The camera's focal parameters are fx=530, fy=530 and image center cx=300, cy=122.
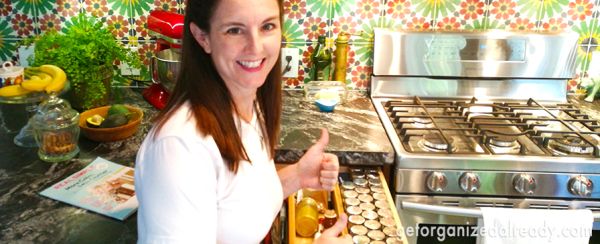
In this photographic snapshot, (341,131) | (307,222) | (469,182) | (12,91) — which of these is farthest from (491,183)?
(12,91)

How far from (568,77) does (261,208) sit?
1649 millimetres

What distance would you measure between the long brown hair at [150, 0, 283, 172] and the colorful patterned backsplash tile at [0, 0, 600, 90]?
1105 millimetres

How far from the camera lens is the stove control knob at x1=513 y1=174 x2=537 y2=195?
5.50 ft

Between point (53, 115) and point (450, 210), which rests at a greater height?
point (53, 115)

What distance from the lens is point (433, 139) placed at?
1.78 metres

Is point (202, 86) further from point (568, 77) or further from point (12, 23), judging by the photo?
point (568, 77)

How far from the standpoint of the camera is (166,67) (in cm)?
196

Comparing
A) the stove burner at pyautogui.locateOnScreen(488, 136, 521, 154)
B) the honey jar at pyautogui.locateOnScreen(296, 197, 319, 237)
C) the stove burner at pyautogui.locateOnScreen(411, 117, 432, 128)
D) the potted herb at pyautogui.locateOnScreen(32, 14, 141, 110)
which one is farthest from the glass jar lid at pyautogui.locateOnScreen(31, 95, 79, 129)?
the stove burner at pyautogui.locateOnScreen(488, 136, 521, 154)

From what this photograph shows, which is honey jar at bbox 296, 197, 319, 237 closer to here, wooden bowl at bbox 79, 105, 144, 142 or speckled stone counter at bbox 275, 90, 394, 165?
speckled stone counter at bbox 275, 90, 394, 165

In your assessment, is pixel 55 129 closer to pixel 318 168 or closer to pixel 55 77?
pixel 55 77

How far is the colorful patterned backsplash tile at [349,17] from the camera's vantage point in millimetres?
2197

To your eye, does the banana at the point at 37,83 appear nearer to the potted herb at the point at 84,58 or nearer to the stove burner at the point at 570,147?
the potted herb at the point at 84,58

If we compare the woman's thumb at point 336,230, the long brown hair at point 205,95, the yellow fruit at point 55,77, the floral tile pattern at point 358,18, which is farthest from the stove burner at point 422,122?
the yellow fruit at point 55,77

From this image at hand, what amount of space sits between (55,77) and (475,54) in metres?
1.60
